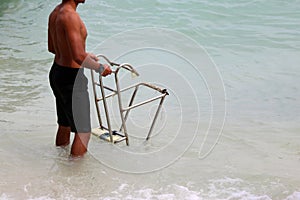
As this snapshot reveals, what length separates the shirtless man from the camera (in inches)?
136

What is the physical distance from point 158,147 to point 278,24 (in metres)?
5.85

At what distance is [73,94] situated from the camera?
3678 mm

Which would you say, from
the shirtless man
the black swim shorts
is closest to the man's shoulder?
the shirtless man

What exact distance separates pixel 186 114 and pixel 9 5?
730 cm

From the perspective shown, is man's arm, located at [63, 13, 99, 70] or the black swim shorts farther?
the black swim shorts

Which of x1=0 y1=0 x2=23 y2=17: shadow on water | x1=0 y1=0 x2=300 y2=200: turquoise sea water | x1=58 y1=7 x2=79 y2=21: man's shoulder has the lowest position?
x1=0 y1=0 x2=300 y2=200: turquoise sea water

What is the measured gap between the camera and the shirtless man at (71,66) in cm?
345

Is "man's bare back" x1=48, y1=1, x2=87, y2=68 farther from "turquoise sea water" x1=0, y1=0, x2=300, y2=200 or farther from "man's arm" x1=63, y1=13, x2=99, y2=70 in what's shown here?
"turquoise sea water" x1=0, y1=0, x2=300, y2=200

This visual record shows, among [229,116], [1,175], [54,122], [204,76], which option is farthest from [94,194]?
[204,76]

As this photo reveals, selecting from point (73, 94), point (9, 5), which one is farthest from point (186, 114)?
point (9, 5)

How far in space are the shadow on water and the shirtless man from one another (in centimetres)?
735

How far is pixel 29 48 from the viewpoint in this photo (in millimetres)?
7926

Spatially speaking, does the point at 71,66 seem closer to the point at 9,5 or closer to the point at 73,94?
the point at 73,94

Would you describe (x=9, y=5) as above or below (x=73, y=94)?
above
